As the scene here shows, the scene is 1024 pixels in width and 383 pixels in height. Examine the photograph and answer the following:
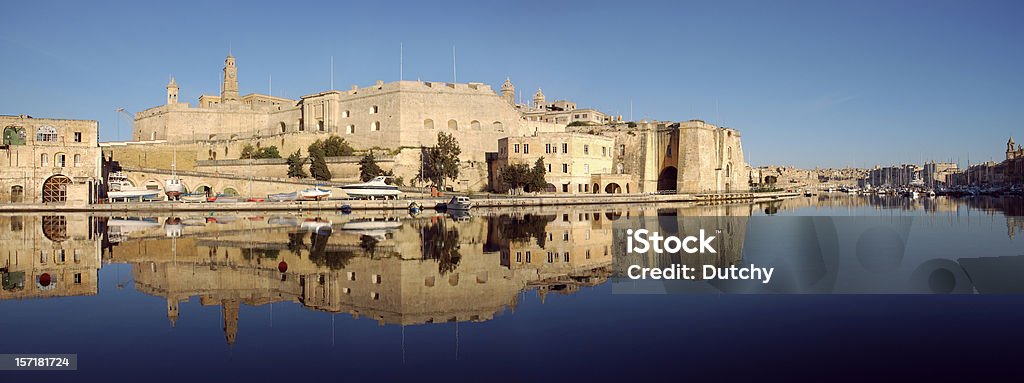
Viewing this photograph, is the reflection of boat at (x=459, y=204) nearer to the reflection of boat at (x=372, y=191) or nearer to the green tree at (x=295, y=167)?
the reflection of boat at (x=372, y=191)

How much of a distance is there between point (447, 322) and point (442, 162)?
36190 millimetres

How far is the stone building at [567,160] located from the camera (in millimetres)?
45469

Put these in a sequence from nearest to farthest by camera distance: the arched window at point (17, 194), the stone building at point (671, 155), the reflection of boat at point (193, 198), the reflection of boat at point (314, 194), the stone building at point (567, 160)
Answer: the arched window at point (17, 194) < the reflection of boat at point (193, 198) < the reflection of boat at point (314, 194) < the stone building at point (567, 160) < the stone building at point (671, 155)

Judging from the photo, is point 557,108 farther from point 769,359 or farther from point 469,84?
point 769,359

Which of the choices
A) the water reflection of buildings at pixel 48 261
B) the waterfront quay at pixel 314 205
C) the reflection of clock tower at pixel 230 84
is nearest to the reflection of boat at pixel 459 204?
the waterfront quay at pixel 314 205

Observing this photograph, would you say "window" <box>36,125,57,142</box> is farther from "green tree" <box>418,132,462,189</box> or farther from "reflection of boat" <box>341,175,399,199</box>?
"green tree" <box>418,132,462,189</box>

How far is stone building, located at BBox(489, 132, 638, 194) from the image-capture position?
1790 inches

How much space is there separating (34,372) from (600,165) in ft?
145

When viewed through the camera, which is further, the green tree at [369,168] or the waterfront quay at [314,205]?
the green tree at [369,168]

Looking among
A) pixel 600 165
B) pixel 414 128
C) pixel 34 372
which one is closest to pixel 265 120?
pixel 414 128

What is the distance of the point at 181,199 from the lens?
36.2 m

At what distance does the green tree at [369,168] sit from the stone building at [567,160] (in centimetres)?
807

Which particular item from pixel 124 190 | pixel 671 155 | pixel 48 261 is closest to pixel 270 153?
pixel 124 190

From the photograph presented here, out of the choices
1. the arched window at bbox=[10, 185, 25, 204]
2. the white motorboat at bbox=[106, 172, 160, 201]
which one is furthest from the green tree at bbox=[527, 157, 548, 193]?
the arched window at bbox=[10, 185, 25, 204]
